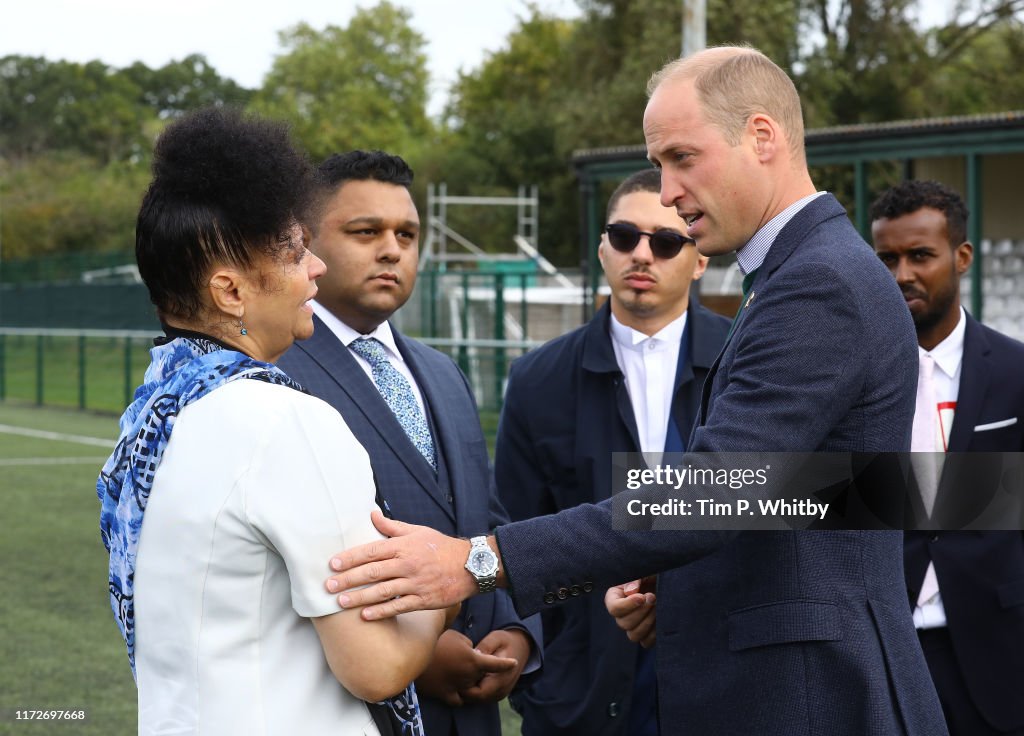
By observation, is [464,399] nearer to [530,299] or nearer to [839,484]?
[839,484]

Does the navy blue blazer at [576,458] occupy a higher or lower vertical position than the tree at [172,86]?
lower

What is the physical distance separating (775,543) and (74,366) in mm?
23432

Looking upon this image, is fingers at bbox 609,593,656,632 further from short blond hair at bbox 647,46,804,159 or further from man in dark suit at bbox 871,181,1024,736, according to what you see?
short blond hair at bbox 647,46,804,159

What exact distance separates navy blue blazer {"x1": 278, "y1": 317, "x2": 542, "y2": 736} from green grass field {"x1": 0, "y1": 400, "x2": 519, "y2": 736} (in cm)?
315

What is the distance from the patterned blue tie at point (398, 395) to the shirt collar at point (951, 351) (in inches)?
65.5

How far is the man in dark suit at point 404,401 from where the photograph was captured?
11.3 ft

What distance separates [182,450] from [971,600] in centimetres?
261

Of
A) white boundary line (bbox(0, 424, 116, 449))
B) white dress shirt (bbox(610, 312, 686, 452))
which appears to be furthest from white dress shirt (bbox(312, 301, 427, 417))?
white boundary line (bbox(0, 424, 116, 449))

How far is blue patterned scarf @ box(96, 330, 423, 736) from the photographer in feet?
7.63

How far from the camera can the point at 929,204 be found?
4473mm

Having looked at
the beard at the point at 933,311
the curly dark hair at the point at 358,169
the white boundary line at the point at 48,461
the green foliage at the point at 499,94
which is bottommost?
the white boundary line at the point at 48,461

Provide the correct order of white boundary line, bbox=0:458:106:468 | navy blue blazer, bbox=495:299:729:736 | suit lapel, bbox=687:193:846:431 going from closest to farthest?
suit lapel, bbox=687:193:846:431 < navy blue blazer, bbox=495:299:729:736 < white boundary line, bbox=0:458:106:468

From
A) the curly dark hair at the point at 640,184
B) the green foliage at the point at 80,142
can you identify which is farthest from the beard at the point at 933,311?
the green foliage at the point at 80,142

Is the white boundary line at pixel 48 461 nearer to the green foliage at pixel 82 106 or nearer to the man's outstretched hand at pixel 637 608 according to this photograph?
the man's outstretched hand at pixel 637 608
